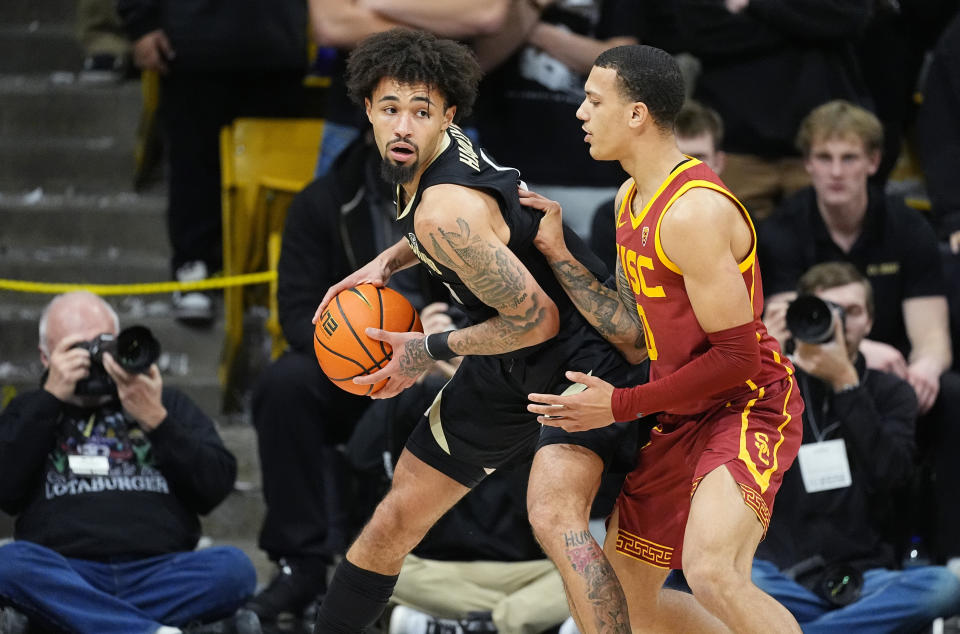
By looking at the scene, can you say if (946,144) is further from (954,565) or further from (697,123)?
(954,565)

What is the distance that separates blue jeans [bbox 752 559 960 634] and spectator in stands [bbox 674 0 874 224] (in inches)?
92.6

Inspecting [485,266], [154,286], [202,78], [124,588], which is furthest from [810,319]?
[202,78]

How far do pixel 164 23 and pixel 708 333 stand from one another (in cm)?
455

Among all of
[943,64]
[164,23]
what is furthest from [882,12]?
[164,23]

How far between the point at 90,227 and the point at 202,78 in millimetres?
1203

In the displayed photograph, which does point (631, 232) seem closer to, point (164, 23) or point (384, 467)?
point (384, 467)

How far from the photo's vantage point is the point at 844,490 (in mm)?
6121

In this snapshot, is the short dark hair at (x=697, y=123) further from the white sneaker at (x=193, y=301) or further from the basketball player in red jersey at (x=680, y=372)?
the white sneaker at (x=193, y=301)

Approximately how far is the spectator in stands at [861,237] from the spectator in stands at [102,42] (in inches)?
167

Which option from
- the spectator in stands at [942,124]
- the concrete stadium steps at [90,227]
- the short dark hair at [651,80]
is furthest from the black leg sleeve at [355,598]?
the concrete stadium steps at [90,227]

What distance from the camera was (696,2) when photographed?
765cm

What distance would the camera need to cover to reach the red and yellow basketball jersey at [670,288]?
442 cm

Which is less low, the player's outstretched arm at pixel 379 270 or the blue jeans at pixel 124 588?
the player's outstretched arm at pixel 379 270

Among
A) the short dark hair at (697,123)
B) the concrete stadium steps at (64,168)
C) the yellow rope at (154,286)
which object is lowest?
the yellow rope at (154,286)
